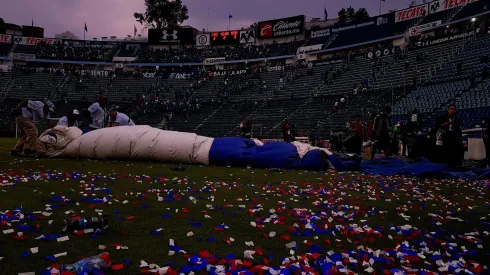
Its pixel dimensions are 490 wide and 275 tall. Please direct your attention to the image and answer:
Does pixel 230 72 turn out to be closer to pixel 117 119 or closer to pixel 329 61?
pixel 329 61

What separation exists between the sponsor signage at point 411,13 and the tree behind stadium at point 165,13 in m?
32.5

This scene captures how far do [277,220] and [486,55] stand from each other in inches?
970

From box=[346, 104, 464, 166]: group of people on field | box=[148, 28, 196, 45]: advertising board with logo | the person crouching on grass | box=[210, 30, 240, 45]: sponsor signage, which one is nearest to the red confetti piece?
the person crouching on grass

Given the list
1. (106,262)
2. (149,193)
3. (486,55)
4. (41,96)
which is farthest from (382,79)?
(41,96)

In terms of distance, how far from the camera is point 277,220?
305 centimetres

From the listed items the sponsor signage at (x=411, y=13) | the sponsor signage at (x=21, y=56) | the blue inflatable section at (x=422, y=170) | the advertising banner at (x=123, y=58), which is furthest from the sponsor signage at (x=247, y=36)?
the blue inflatable section at (x=422, y=170)

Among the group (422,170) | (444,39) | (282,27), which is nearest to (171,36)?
(282,27)

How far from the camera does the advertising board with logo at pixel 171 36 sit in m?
49.8

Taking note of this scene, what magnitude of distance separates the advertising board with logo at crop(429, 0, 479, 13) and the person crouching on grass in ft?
108

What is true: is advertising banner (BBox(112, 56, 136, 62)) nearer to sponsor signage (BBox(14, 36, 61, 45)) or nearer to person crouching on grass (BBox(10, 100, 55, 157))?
sponsor signage (BBox(14, 36, 61, 45))

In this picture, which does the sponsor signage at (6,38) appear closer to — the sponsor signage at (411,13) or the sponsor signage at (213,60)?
the sponsor signage at (213,60)

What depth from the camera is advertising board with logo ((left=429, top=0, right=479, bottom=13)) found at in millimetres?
29156

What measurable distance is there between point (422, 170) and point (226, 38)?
1729 inches

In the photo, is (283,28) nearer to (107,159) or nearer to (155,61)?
(155,61)
